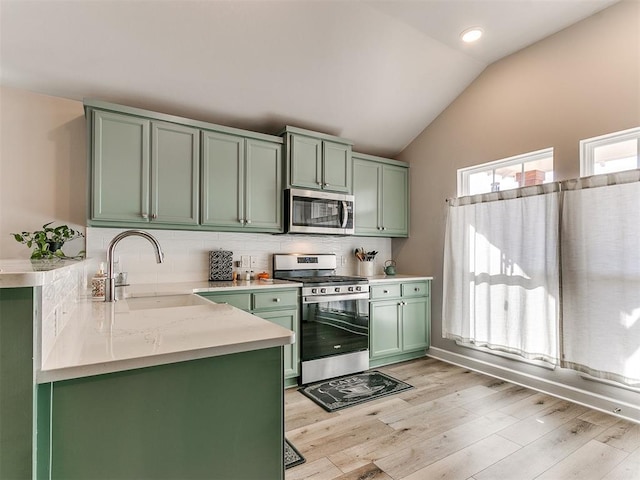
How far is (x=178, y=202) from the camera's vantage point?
2873 mm

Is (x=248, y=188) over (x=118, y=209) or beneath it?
over

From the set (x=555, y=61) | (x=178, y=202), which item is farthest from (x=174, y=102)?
(x=555, y=61)

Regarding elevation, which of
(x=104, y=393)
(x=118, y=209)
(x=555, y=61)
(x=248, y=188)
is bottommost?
(x=104, y=393)

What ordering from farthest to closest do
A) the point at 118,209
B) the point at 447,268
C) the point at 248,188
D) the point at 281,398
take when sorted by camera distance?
the point at 447,268
the point at 248,188
the point at 118,209
the point at 281,398

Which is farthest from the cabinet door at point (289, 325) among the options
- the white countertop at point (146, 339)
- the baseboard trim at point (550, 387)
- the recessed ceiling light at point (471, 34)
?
the recessed ceiling light at point (471, 34)

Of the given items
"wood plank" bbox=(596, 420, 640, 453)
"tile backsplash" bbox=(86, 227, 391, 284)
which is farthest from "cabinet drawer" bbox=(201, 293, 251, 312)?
"wood plank" bbox=(596, 420, 640, 453)

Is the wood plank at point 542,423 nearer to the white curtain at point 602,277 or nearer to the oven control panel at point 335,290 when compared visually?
the white curtain at point 602,277

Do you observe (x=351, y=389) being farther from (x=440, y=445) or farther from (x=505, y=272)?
(x=505, y=272)

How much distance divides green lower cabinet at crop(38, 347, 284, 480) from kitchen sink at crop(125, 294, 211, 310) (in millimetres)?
928

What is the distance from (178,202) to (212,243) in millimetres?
596

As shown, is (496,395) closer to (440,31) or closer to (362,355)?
(362,355)

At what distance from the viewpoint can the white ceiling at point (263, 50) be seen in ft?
7.57

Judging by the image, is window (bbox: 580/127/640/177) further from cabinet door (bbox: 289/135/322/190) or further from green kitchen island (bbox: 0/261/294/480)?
green kitchen island (bbox: 0/261/294/480)

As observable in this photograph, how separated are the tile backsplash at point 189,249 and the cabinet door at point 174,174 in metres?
0.35
